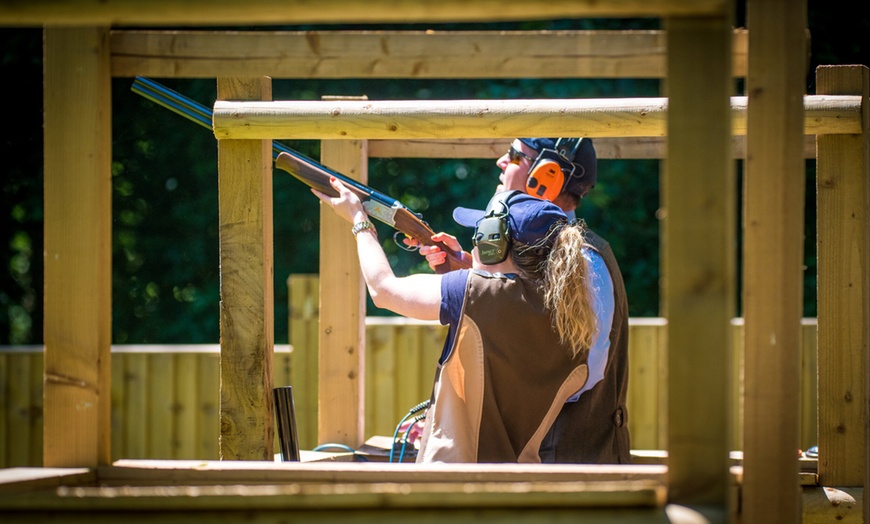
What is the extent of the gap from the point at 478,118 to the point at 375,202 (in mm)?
1139

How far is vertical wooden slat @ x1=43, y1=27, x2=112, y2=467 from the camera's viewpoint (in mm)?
1996

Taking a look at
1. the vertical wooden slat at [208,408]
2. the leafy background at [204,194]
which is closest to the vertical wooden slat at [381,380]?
the vertical wooden slat at [208,408]

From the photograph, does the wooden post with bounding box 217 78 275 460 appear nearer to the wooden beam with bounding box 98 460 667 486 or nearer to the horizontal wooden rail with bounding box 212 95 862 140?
the horizontal wooden rail with bounding box 212 95 862 140

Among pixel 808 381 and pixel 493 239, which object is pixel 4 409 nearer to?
pixel 493 239

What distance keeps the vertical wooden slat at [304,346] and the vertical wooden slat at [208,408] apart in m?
0.67

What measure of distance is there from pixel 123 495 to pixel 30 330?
9801 millimetres

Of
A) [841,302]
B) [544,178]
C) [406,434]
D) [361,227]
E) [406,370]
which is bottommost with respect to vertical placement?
[406,370]

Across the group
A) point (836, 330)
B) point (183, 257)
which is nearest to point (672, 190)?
point (836, 330)

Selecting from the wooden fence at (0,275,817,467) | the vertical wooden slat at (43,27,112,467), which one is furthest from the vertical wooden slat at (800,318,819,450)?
the vertical wooden slat at (43,27,112,467)

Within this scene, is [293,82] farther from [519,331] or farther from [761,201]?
[761,201]

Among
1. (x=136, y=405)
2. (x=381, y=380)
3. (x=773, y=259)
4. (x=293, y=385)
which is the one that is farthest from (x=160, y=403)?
(x=773, y=259)

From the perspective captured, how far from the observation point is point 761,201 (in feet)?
6.14

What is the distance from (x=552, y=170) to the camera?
4168mm

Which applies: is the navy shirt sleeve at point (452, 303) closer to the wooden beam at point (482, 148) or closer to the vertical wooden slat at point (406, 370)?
the wooden beam at point (482, 148)
